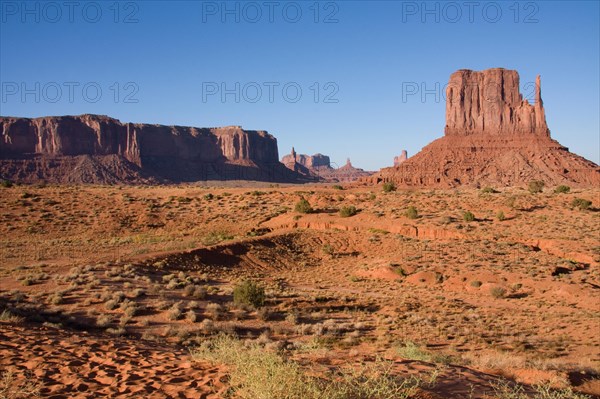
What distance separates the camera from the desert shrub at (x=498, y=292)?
19516 millimetres

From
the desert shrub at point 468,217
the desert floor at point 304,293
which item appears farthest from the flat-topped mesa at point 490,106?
the desert shrub at point 468,217

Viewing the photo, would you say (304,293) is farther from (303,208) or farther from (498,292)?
(303,208)

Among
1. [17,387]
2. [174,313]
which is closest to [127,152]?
[174,313]

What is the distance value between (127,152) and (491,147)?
109 m

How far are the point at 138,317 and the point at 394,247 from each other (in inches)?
709

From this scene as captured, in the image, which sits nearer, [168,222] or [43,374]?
[43,374]

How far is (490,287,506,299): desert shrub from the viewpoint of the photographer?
19.5m

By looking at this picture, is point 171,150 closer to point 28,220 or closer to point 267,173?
point 267,173

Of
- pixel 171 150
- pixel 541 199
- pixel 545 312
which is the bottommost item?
pixel 545 312

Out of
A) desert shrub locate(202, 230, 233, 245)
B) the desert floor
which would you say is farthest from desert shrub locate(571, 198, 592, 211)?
desert shrub locate(202, 230, 233, 245)

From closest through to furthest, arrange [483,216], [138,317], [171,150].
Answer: [138,317]
[483,216]
[171,150]

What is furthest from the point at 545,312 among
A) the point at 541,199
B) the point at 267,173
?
the point at 267,173

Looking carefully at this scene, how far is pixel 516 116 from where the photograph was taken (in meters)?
101

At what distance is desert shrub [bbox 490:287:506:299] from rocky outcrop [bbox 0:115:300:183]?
115650 mm
